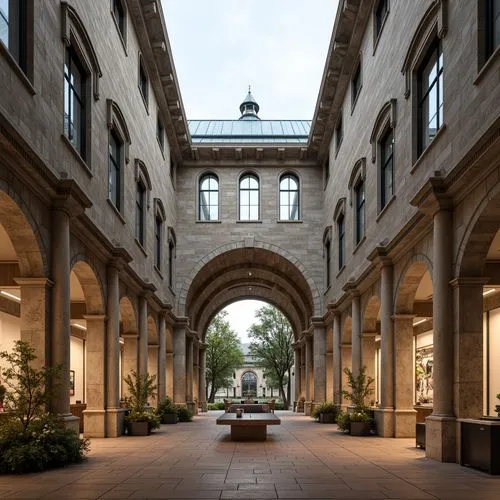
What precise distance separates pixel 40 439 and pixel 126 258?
9182 mm

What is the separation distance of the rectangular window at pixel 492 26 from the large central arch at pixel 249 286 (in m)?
24.9

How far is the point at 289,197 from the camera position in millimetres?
37469

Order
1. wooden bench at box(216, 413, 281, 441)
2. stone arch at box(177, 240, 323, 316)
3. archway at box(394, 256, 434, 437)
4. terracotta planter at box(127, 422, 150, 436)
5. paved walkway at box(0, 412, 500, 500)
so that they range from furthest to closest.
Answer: stone arch at box(177, 240, 323, 316), terracotta planter at box(127, 422, 150, 436), wooden bench at box(216, 413, 281, 441), archway at box(394, 256, 434, 437), paved walkway at box(0, 412, 500, 500)

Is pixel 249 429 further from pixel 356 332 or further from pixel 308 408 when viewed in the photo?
pixel 308 408

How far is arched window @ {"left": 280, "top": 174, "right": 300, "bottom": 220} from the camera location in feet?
122

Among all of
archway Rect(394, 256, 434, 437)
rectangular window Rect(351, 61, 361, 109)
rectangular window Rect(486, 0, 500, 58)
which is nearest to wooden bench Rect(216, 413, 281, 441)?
archway Rect(394, 256, 434, 437)

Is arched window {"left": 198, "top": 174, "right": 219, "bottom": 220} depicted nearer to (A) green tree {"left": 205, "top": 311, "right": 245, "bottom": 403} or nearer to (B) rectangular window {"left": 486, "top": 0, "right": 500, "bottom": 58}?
(B) rectangular window {"left": 486, "top": 0, "right": 500, "bottom": 58}

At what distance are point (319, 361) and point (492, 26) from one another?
84.2 ft

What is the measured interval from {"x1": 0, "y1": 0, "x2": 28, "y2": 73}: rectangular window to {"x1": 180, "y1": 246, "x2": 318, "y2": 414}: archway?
79.9 ft

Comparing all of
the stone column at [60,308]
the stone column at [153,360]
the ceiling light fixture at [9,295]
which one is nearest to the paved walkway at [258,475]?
the stone column at [60,308]

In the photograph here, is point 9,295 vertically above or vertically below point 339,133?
below

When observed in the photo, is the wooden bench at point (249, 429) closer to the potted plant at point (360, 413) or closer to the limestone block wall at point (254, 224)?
the potted plant at point (360, 413)

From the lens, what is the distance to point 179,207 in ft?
122

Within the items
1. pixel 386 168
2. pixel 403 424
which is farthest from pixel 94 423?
pixel 386 168
